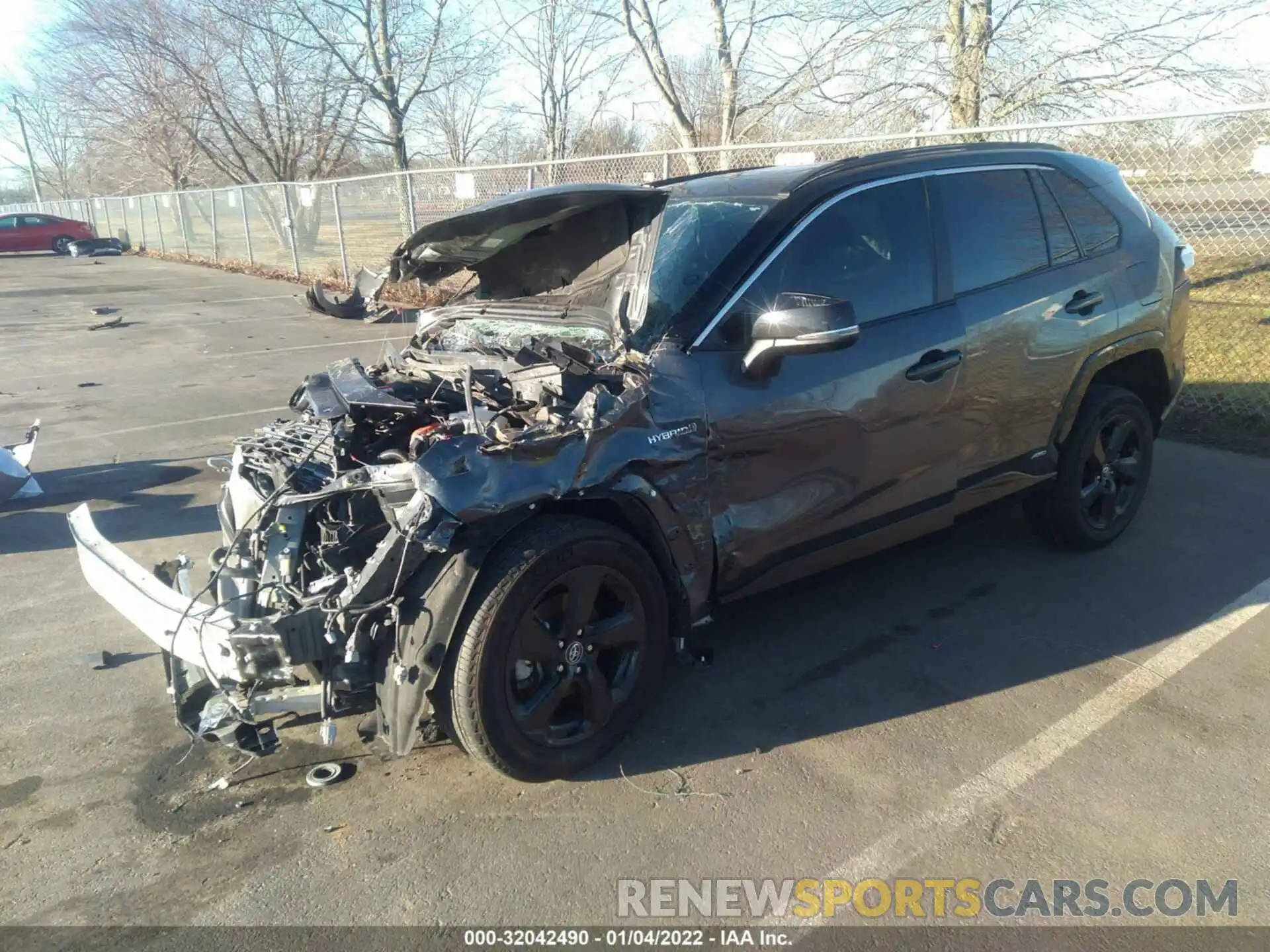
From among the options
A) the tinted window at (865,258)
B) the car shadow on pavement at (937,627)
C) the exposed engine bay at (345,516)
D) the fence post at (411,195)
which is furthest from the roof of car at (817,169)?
the fence post at (411,195)

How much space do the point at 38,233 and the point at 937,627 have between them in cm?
3885

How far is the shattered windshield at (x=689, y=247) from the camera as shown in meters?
3.35

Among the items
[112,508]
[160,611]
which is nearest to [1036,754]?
[160,611]

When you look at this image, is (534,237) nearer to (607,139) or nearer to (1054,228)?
(1054,228)

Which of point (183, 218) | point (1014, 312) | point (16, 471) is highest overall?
point (183, 218)

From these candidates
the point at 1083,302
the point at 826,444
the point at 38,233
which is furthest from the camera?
the point at 38,233

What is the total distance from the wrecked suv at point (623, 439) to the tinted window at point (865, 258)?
0.04 feet

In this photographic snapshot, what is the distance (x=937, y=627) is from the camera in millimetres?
4125

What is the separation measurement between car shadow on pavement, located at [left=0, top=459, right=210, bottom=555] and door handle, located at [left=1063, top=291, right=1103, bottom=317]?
4.92 meters

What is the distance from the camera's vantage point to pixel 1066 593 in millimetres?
4414

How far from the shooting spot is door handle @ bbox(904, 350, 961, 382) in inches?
145
